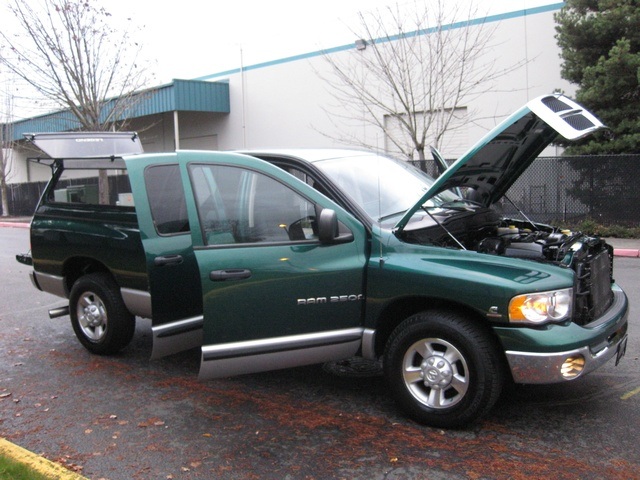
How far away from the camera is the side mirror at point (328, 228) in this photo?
3.76 m

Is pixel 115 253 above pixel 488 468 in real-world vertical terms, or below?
above

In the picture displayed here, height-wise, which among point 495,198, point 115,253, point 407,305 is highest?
point 495,198

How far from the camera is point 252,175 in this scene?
13.5 ft

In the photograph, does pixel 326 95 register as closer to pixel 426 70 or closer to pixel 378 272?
pixel 426 70

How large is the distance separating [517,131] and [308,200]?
1478mm

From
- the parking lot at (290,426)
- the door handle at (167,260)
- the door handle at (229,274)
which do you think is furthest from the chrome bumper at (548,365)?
the door handle at (167,260)

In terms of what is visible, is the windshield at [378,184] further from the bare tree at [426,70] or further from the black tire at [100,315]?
the bare tree at [426,70]

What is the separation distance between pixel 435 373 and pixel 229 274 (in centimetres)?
145

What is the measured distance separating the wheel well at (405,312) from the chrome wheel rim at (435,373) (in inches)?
9.0

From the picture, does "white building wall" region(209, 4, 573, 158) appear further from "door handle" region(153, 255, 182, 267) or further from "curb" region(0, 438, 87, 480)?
"curb" region(0, 438, 87, 480)

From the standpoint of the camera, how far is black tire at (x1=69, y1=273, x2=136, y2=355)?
5.19 meters

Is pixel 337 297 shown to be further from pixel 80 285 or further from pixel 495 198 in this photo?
pixel 80 285

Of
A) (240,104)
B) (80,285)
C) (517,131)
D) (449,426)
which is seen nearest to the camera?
(449,426)

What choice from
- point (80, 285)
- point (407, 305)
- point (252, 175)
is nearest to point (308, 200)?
point (252, 175)
